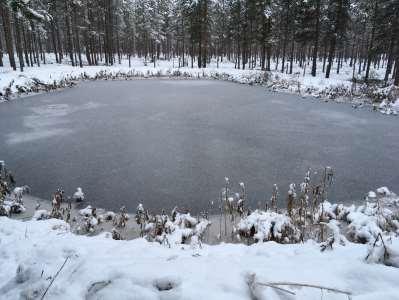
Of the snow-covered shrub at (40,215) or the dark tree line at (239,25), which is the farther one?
the dark tree line at (239,25)

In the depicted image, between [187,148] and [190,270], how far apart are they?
23.4ft

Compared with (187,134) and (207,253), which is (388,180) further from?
(187,134)

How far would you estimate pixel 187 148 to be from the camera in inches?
402

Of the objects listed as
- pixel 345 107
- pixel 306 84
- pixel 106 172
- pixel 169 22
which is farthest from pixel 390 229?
pixel 169 22

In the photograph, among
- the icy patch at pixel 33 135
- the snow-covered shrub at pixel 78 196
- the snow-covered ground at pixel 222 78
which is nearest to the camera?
the snow-covered shrub at pixel 78 196

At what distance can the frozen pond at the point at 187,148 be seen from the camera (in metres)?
7.32

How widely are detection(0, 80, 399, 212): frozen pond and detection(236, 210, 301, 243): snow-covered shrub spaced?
1.42 metres

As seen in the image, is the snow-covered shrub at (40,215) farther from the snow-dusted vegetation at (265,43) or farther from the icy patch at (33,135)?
the snow-dusted vegetation at (265,43)

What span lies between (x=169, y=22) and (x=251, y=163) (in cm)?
7045

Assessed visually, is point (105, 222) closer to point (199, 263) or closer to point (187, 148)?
point (199, 263)

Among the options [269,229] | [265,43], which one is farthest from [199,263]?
[265,43]

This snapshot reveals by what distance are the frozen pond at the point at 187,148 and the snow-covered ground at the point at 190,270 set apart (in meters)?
2.47

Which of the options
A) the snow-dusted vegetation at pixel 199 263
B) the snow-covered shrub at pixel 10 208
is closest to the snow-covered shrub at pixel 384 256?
the snow-dusted vegetation at pixel 199 263

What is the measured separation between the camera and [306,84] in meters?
26.6
